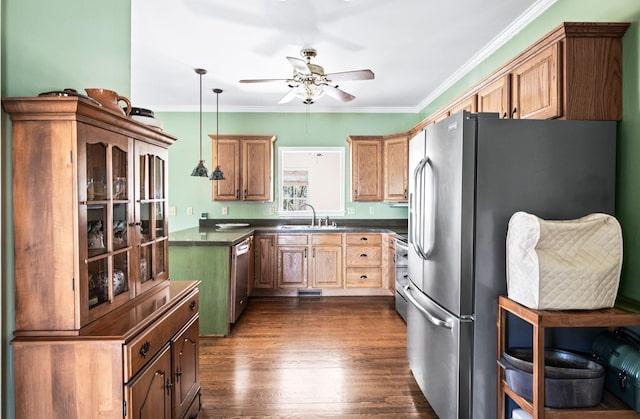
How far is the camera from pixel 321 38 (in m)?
2.94

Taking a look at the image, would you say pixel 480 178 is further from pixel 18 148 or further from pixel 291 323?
pixel 291 323

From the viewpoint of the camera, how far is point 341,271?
462cm

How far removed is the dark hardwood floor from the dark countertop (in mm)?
894

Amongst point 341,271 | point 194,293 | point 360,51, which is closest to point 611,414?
point 194,293

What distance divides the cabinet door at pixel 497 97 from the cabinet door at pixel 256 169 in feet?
9.83

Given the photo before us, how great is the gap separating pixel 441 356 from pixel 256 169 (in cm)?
362

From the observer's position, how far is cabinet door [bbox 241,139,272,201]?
193 inches

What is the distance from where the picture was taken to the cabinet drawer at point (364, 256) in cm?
462

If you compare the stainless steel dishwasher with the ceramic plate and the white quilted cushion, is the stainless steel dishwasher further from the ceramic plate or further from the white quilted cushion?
the white quilted cushion

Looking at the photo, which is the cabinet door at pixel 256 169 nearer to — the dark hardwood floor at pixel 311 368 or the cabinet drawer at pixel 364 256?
the cabinet drawer at pixel 364 256

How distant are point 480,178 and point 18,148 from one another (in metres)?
1.93

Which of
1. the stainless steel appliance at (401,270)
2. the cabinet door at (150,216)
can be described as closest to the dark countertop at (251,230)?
the stainless steel appliance at (401,270)

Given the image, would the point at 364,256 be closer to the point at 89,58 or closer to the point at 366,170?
the point at 366,170

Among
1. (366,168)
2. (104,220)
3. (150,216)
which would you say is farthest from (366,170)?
(104,220)
